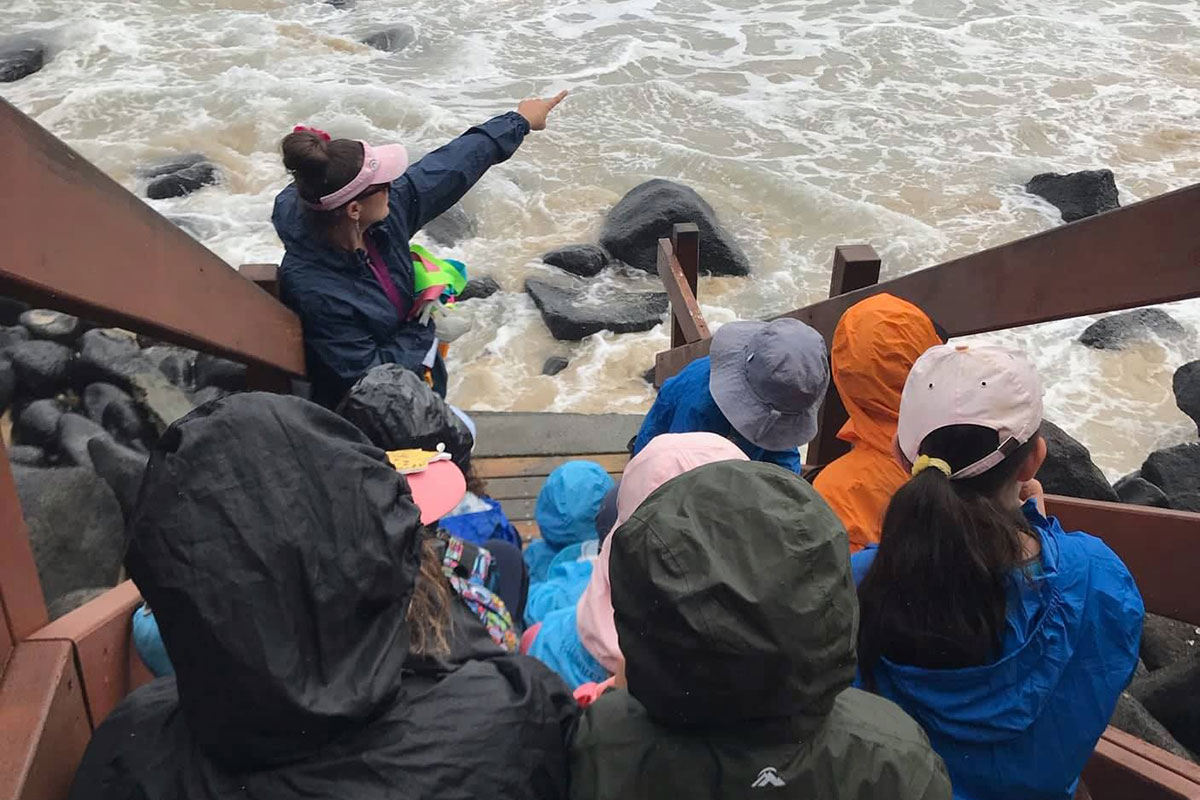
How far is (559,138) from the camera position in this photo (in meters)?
10.4

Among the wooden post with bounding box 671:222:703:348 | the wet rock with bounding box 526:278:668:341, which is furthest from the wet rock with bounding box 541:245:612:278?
the wooden post with bounding box 671:222:703:348

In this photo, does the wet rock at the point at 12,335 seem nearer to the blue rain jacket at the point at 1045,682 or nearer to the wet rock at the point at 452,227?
the wet rock at the point at 452,227

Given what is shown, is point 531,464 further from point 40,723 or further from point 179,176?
point 179,176

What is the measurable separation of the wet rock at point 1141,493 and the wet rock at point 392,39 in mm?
10234

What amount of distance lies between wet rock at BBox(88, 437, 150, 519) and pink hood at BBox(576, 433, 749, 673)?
226cm

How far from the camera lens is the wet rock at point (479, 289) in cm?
767

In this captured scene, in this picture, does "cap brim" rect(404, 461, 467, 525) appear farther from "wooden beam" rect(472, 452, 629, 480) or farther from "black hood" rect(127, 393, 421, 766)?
"wooden beam" rect(472, 452, 629, 480)

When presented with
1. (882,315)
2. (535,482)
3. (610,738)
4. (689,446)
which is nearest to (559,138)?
(535,482)

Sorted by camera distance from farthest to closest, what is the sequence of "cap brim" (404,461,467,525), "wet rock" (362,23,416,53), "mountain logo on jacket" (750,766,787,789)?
1. "wet rock" (362,23,416,53)
2. "cap brim" (404,461,467,525)
3. "mountain logo on jacket" (750,766,787,789)

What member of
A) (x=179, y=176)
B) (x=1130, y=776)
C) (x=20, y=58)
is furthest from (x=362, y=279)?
(x=20, y=58)

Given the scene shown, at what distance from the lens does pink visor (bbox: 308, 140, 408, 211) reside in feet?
9.31

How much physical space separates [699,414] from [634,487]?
3.36 feet

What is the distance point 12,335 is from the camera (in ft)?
15.1

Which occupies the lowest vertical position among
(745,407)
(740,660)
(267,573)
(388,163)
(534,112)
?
(745,407)
